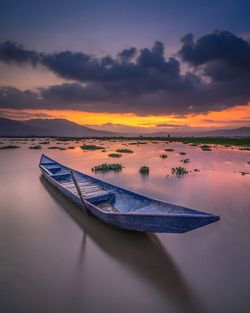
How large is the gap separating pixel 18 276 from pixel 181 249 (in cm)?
402

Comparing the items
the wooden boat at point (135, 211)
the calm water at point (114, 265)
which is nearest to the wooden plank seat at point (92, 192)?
the wooden boat at point (135, 211)

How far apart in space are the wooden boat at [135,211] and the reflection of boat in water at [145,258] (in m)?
0.44

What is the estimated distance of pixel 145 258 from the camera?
5.45 m

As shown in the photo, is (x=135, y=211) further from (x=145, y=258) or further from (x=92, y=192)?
(x=92, y=192)

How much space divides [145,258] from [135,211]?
1.71 m

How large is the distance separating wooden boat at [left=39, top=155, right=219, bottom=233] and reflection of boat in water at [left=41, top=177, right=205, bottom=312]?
44 cm

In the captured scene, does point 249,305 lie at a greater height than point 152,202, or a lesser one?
lesser

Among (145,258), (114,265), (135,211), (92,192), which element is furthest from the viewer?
(92,192)

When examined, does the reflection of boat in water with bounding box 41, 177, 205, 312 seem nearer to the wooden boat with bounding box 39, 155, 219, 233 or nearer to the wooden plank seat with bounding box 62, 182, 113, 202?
the wooden boat with bounding box 39, 155, 219, 233

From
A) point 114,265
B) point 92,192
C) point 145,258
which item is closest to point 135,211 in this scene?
point 145,258

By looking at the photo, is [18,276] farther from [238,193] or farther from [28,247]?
[238,193]

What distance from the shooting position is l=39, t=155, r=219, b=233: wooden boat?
4.63m

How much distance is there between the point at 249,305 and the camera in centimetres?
404

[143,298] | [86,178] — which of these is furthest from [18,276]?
[86,178]
